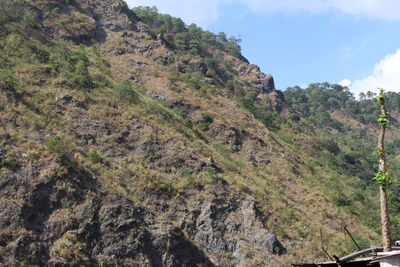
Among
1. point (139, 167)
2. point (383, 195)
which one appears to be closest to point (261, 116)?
point (139, 167)

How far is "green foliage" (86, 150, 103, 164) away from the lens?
2966 centimetres

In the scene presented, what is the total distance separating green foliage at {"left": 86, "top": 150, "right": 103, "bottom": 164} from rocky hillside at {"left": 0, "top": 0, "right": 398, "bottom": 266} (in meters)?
0.12

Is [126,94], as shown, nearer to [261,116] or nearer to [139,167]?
[139,167]

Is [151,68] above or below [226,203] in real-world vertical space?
above

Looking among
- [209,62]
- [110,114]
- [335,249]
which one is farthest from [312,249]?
[209,62]

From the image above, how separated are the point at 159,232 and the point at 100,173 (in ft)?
21.0

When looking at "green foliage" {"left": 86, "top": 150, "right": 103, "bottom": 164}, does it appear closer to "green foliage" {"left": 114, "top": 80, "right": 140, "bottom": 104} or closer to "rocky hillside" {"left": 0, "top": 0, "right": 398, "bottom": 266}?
"rocky hillside" {"left": 0, "top": 0, "right": 398, "bottom": 266}

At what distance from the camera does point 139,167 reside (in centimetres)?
3209

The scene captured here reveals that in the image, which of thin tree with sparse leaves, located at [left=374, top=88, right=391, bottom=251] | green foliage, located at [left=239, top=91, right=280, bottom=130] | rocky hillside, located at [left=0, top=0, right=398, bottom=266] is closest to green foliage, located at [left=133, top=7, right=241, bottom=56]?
rocky hillside, located at [left=0, top=0, right=398, bottom=266]

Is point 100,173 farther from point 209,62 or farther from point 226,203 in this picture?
point 209,62

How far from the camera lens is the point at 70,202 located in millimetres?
24828

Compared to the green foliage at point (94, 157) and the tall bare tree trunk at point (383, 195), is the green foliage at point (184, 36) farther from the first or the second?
the tall bare tree trunk at point (383, 195)

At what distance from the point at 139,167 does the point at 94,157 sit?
3.83 metres

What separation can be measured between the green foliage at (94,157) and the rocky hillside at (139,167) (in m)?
0.12
